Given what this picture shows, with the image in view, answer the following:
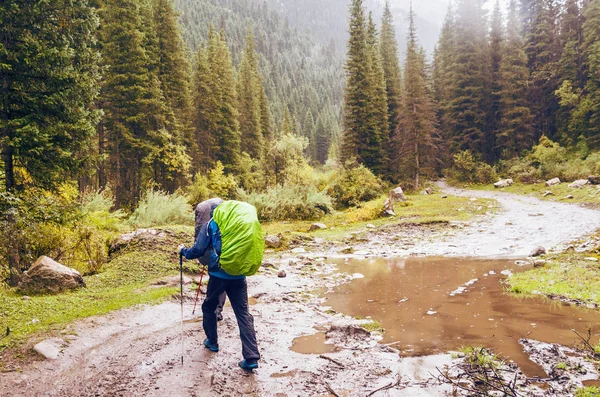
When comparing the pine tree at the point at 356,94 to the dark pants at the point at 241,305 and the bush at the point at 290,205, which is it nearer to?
the bush at the point at 290,205

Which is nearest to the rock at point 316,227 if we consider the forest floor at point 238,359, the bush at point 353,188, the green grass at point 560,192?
the bush at point 353,188

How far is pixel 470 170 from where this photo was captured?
130ft

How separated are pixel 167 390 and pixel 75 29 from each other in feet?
33.9

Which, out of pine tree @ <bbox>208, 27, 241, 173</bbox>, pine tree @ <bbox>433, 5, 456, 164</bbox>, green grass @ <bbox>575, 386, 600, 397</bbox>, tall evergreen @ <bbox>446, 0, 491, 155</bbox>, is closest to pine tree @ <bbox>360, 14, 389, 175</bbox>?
pine tree @ <bbox>433, 5, 456, 164</bbox>

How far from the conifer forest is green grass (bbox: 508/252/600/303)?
69 mm

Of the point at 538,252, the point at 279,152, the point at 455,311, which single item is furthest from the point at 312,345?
the point at 279,152

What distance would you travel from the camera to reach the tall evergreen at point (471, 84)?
4150cm

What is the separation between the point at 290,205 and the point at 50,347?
19.9 m

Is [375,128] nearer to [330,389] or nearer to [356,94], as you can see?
[356,94]

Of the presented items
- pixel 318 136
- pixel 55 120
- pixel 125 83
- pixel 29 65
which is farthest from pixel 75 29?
pixel 318 136

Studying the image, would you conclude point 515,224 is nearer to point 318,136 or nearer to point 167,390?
point 167,390

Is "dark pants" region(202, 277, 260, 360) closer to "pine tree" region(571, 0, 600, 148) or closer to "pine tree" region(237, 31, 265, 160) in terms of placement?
"pine tree" region(571, 0, 600, 148)

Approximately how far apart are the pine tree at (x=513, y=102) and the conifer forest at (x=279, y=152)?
7.9 inches

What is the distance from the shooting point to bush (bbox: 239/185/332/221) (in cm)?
2488
